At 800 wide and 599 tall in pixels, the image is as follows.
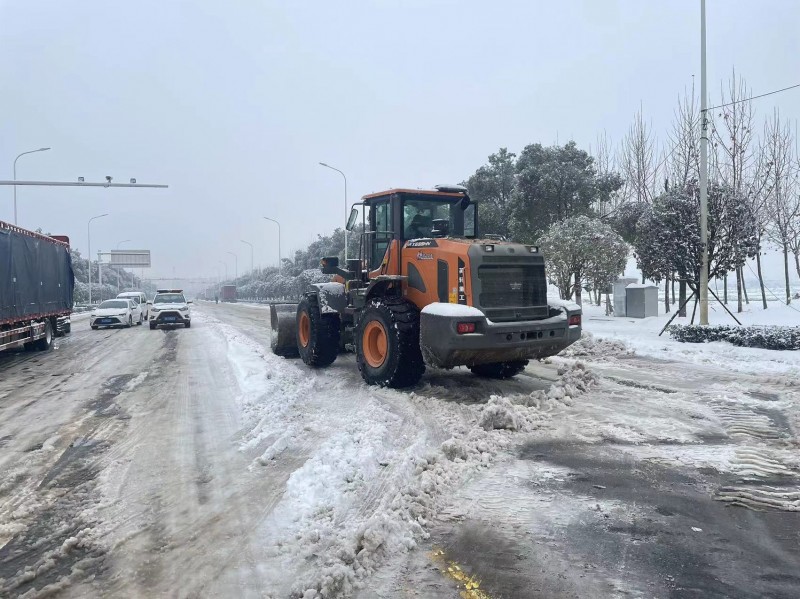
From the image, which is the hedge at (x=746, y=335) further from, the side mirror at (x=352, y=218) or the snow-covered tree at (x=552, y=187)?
the snow-covered tree at (x=552, y=187)

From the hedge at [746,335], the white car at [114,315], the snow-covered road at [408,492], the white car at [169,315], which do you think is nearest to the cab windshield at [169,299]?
the white car at [169,315]

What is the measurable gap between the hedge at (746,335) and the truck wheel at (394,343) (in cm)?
796

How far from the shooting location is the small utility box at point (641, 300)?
71.1 feet

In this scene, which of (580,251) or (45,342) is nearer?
(45,342)

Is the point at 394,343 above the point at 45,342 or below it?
above

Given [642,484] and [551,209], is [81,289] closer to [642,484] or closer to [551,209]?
[551,209]

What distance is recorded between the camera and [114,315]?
24875mm

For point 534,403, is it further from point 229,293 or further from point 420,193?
point 229,293

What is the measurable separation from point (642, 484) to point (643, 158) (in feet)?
93.5

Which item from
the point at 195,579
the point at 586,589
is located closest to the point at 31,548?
the point at 195,579

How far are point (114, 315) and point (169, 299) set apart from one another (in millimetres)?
2297

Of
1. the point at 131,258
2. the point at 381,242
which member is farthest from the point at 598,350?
the point at 131,258

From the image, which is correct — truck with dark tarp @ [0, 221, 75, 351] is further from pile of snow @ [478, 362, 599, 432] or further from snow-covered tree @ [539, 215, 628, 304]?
snow-covered tree @ [539, 215, 628, 304]

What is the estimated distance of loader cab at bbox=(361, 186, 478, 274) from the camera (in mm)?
9047
